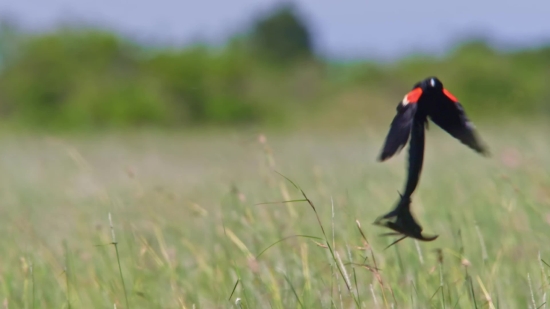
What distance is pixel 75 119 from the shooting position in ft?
94.0

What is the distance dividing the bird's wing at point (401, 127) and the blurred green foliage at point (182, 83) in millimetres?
25559

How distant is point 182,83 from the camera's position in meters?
30.8

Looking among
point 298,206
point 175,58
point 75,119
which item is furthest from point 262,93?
point 298,206

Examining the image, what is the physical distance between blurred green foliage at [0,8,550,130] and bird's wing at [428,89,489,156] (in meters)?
25.5

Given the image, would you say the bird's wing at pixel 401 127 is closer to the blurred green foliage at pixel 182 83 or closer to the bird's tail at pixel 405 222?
the bird's tail at pixel 405 222

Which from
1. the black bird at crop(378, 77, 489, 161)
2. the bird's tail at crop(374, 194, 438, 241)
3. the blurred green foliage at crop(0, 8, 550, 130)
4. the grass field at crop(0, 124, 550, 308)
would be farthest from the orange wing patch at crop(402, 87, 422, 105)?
the blurred green foliage at crop(0, 8, 550, 130)

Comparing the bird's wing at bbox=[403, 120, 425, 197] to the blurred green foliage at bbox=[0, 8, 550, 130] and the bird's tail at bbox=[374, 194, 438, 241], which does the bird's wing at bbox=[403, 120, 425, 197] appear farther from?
the blurred green foliage at bbox=[0, 8, 550, 130]

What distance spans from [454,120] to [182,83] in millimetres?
29664

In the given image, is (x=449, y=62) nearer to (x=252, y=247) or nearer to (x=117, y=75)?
(x=117, y=75)

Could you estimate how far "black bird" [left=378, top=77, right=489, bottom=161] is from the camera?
140 centimetres

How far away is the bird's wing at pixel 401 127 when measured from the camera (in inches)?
Result: 54.6

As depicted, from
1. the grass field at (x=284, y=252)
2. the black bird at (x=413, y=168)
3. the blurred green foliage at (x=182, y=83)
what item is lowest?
the blurred green foliage at (x=182, y=83)

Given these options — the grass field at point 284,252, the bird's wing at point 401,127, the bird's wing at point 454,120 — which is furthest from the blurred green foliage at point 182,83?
the bird's wing at point 401,127

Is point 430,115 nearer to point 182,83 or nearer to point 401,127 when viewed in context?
point 401,127
